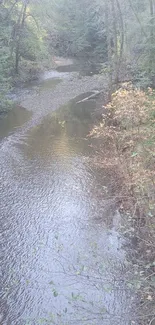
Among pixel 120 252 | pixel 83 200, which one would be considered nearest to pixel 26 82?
pixel 83 200

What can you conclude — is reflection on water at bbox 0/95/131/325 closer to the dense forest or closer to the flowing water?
the flowing water

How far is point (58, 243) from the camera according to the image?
6941 millimetres

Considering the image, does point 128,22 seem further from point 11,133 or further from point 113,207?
point 113,207

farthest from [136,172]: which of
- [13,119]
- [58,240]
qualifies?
[13,119]

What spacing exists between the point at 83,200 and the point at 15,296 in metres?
3.50


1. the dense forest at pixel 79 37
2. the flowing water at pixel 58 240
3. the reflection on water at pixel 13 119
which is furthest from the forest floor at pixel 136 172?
the dense forest at pixel 79 37

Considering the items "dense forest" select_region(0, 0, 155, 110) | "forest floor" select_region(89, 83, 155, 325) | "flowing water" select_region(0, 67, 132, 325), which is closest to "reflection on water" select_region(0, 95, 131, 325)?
"flowing water" select_region(0, 67, 132, 325)

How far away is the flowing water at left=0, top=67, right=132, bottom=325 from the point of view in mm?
5250

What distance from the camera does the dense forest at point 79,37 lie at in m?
16.3

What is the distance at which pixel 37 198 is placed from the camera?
873 centimetres

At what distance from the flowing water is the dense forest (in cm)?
621

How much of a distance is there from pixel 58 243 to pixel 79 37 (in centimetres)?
3132

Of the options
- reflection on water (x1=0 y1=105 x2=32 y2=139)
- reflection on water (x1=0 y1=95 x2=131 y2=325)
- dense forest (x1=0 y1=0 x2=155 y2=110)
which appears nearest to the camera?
reflection on water (x1=0 y1=95 x2=131 y2=325)

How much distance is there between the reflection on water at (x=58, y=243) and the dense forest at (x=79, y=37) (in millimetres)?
6815
